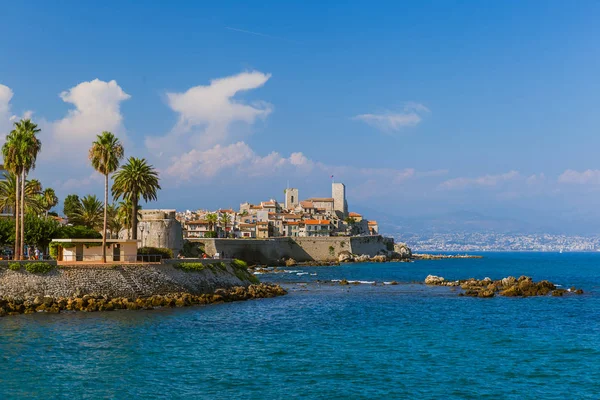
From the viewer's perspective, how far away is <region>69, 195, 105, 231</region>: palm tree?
9112 centimetres

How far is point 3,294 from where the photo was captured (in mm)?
46250

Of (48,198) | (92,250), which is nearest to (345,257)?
(48,198)

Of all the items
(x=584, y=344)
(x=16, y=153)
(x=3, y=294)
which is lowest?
(x=584, y=344)

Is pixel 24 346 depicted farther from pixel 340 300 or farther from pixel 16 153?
pixel 340 300

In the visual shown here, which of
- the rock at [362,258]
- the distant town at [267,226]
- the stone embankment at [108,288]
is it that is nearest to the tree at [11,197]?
the stone embankment at [108,288]

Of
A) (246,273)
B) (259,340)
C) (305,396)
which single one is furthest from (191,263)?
(305,396)

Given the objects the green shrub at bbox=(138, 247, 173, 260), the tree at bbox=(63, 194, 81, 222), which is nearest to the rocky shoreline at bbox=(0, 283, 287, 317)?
the green shrub at bbox=(138, 247, 173, 260)

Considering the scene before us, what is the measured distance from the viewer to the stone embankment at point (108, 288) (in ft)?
153

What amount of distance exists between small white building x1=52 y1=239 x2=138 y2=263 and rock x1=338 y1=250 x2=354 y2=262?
3629 inches

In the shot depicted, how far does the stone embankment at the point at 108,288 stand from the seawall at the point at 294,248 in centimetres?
6652

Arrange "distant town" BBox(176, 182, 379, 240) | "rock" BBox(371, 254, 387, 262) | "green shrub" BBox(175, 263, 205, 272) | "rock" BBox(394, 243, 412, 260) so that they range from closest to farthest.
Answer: "green shrub" BBox(175, 263, 205, 272) < "rock" BBox(371, 254, 387, 262) < "distant town" BBox(176, 182, 379, 240) < "rock" BBox(394, 243, 412, 260)

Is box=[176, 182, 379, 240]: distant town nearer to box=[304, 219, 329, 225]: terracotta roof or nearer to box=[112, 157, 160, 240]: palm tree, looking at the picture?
box=[304, 219, 329, 225]: terracotta roof

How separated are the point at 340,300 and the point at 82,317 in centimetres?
2664

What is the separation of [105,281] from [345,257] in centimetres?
10166
